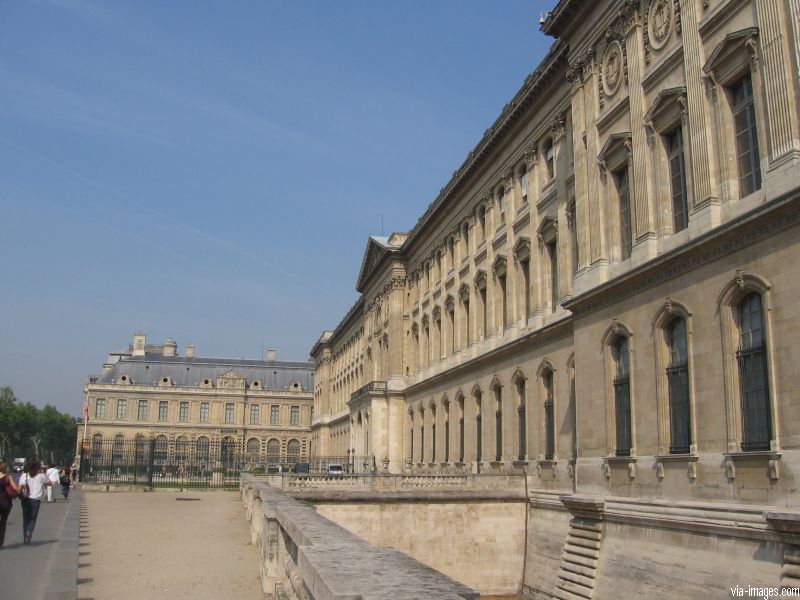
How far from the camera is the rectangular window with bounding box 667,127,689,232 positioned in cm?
1942

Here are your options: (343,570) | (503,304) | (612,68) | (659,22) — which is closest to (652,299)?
(659,22)

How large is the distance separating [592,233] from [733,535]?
31.4ft

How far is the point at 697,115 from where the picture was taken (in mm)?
18438

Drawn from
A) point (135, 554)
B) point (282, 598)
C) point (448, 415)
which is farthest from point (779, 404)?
point (448, 415)

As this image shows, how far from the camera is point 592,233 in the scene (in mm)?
23062

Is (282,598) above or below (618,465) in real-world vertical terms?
below

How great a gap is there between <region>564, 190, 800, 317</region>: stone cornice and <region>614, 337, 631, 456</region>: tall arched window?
1.30 m

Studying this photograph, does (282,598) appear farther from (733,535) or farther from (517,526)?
(517,526)

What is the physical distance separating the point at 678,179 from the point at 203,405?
103 metres

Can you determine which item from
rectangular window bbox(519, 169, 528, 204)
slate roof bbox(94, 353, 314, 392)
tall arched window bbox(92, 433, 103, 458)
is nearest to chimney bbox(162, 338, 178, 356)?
slate roof bbox(94, 353, 314, 392)

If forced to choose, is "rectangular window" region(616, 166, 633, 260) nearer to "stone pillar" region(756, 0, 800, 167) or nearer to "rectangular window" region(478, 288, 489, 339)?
"stone pillar" region(756, 0, 800, 167)

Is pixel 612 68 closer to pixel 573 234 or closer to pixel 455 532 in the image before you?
pixel 573 234

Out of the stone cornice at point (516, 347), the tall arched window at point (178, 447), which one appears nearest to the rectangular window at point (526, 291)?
the stone cornice at point (516, 347)

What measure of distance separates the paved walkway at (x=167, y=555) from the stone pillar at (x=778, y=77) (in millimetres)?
12349
